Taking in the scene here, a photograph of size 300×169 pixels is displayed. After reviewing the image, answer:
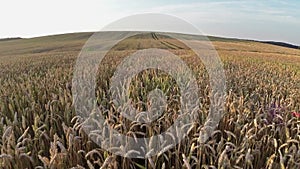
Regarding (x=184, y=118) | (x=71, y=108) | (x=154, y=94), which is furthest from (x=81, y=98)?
(x=184, y=118)

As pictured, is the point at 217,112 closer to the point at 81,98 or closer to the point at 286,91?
the point at 81,98

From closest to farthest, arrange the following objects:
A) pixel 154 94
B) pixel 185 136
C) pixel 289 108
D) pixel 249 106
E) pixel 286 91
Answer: pixel 185 136 < pixel 249 106 < pixel 289 108 < pixel 154 94 < pixel 286 91

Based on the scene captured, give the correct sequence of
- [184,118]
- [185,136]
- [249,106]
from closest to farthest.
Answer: [185,136] < [184,118] < [249,106]

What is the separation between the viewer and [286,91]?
208 inches

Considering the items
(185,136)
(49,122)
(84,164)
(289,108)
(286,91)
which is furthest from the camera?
(286,91)

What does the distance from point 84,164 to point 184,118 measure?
0.92 m

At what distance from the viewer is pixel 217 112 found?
307cm

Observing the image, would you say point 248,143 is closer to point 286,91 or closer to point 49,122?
point 49,122

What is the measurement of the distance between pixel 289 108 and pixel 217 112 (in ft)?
3.36

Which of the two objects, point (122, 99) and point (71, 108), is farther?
point (122, 99)

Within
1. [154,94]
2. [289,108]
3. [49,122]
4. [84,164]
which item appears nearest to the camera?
[84,164]

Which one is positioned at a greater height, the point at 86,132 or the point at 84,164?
the point at 86,132

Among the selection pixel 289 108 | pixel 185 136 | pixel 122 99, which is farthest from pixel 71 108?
pixel 289 108

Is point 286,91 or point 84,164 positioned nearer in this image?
point 84,164
